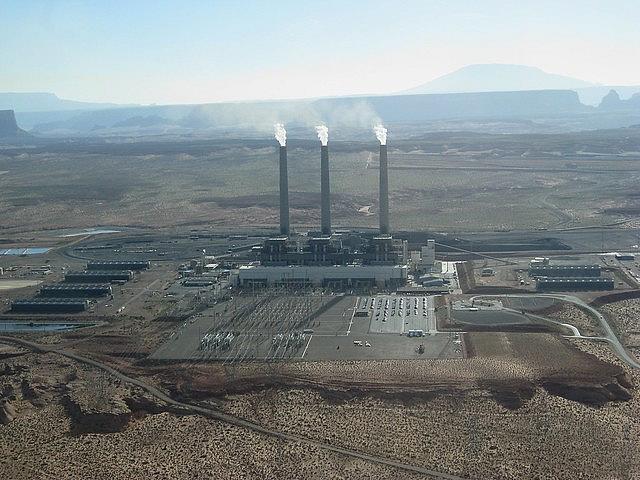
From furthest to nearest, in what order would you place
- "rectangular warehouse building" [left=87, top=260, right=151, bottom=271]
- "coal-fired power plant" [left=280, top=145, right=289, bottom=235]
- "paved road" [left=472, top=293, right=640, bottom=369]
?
"coal-fired power plant" [left=280, top=145, right=289, bottom=235] < "rectangular warehouse building" [left=87, top=260, right=151, bottom=271] < "paved road" [left=472, top=293, right=640, bottom=369]

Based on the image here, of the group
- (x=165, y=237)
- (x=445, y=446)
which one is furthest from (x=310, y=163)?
(x=445, y=446)

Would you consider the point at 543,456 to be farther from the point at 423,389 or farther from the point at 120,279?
the point at 120,279

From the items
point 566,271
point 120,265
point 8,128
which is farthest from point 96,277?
point 8,128

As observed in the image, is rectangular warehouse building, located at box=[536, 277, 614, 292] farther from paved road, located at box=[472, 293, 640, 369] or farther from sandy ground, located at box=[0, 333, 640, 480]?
sandy ground, located at box=[0, 333, 640, 480]

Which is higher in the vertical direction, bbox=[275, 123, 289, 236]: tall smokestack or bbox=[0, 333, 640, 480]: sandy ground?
bbox=[275, 123, 289, 236]: tall smokestack

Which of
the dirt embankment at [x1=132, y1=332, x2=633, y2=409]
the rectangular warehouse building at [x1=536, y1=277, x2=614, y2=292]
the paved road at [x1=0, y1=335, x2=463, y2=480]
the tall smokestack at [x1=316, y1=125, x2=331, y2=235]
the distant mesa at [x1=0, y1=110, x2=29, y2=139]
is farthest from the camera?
the distant mesa at [x1=0, y1=110, x2=29, y2=139]

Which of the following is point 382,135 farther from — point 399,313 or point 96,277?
point 96,277

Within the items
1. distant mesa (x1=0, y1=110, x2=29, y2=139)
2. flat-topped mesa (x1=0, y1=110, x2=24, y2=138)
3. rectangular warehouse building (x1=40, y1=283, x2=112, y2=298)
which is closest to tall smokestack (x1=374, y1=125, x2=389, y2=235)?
rectangular warehouse building (x1=40, y1=283, x2=112, y2=298)
